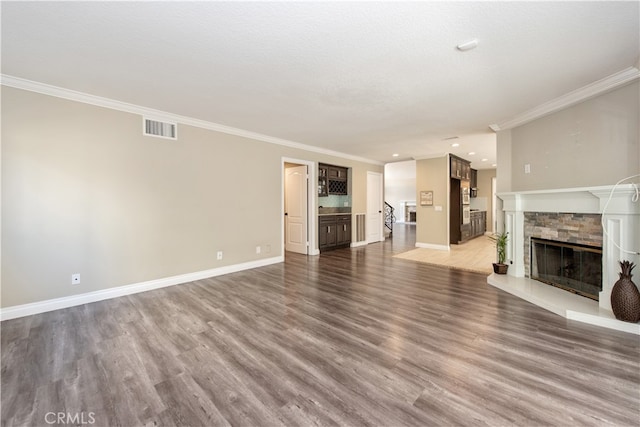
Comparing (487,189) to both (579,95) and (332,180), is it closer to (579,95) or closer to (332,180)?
(332,180)

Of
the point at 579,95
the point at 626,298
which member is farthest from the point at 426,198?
the point at 626,298

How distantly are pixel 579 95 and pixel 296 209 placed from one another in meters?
5.19

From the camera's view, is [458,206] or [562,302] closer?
[562,302]

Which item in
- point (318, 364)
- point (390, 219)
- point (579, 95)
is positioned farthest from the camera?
point (390, 219)

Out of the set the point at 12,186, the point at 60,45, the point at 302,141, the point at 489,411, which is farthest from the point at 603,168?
the point at 12,186

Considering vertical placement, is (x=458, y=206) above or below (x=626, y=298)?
above

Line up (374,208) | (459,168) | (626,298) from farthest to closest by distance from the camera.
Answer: (374,208), (459,168), (626,298)

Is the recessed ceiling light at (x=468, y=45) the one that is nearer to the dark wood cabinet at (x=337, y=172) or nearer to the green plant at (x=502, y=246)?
the green plant at (x=502, y=246)

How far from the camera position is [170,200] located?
3955 mm

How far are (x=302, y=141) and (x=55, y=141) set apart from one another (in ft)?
12.5

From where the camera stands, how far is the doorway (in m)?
6.22

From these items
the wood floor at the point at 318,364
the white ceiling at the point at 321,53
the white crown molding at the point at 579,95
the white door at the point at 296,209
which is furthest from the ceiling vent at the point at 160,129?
the white crown molding at the point at 579,95

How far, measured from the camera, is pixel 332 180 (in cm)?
689

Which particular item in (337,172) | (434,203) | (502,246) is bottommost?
(502,246)
